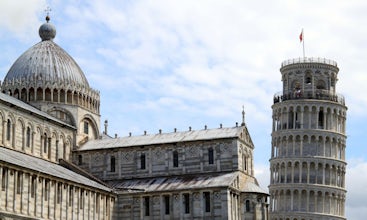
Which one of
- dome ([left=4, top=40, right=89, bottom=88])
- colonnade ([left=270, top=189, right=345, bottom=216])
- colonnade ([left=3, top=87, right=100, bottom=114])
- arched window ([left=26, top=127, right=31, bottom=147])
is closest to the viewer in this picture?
arched window ([left=26, top=127, right=31, bottom=147])

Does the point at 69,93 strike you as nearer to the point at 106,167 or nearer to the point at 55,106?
the point at 55,106

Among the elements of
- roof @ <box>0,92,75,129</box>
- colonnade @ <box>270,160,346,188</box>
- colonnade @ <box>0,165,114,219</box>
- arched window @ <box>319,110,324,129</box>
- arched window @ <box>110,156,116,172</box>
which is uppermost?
arched window @ <box>319,110,324,129</box>

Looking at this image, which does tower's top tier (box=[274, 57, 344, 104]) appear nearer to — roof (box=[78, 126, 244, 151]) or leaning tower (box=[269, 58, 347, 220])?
leaning tower (box=[269, 58, 347, 220])

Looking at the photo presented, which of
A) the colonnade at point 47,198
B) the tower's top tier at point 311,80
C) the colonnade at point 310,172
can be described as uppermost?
the tower's top tier at point 311,80

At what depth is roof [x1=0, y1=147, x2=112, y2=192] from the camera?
61.2 m

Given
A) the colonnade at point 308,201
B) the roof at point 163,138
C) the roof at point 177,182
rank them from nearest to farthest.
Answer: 1. the roof at point 177,182
2. the roof at point 163,138
3. the colonnade at point 308,201

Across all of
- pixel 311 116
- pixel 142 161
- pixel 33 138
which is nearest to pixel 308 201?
pixel 311 116

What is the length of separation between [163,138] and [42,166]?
15.0m

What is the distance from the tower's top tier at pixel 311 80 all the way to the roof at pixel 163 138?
34.2 meters

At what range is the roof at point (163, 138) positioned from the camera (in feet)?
252

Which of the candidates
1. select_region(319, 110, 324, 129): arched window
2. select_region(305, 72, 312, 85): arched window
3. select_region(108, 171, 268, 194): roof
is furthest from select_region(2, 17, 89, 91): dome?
select_region(305, 72, 312, 85): arched window

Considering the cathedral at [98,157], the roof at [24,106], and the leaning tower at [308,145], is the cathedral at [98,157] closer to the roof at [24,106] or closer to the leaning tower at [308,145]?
the roof at [24,106]

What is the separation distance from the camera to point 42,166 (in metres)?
67.8

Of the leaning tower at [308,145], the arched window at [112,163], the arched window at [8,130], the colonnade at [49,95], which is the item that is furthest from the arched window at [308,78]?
the arched window at [8,130]
